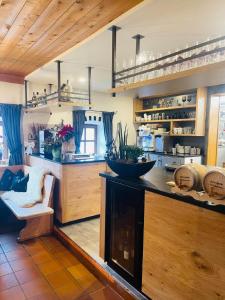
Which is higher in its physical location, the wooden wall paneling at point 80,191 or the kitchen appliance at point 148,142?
the kitchen appliance at point 148,142

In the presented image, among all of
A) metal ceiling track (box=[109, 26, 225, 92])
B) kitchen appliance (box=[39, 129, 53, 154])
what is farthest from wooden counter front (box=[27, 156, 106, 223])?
metal ceiling track (box=[109, 26, 225, 92])

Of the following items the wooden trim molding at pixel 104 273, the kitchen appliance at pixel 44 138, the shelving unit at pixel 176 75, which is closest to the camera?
the shelving unit at pixel 176 75

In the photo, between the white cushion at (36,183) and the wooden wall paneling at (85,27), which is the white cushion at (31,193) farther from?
the wooden wall paneling at (85,27)

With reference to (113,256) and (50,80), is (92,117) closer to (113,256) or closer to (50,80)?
(50,80)

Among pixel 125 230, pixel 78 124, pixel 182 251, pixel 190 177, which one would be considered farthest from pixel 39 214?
pixel 78 124

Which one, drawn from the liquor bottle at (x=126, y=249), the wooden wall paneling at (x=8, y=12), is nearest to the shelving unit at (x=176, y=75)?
the wooden wall paneling at (x=8, y=12)

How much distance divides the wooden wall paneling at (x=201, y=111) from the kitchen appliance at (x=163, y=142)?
2.77ft

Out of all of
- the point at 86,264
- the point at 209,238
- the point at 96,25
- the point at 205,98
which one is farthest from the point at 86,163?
the point at 205,98

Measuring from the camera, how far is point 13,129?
171 inches

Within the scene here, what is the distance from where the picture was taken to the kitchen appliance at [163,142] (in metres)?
5.58

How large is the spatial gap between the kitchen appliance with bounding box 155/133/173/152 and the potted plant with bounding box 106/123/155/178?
11.9 ft

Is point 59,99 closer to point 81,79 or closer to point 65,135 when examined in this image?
point 65,135

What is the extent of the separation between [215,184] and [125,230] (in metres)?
0.98

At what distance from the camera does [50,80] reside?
448 centimetres
